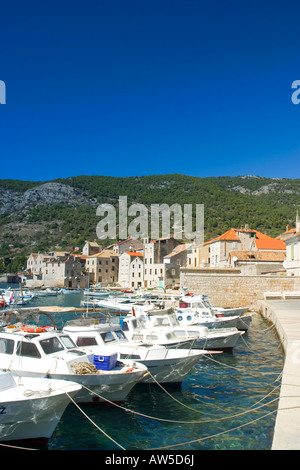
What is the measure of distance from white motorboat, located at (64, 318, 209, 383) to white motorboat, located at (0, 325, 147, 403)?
33.6 inches

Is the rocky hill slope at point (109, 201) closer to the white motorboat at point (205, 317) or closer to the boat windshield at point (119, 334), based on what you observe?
the white motorboat at point (205, 317)

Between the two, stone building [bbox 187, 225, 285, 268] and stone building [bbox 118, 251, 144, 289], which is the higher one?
stone building [bbox 187, 225, 285, 268]

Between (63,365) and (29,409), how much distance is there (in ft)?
10.2

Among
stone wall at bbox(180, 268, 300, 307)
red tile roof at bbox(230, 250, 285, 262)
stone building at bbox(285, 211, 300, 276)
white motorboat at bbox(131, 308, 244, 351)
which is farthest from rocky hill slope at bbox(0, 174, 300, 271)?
white motorboat at bbox(131, 308, 244, 351)

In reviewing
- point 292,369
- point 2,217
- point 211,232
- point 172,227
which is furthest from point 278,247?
point 2,217

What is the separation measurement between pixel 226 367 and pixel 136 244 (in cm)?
8350

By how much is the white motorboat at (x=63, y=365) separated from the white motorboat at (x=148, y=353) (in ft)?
2.80

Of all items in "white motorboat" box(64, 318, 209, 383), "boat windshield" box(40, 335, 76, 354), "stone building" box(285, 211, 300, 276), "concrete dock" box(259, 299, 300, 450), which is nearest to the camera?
"concrete dock" box(259, 299, 300, 450)

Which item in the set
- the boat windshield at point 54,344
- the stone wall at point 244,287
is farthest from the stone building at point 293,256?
the boat windshield at point 54,344

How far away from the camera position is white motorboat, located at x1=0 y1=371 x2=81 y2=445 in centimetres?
Answer: 784

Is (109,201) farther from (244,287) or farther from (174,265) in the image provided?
(244,287)

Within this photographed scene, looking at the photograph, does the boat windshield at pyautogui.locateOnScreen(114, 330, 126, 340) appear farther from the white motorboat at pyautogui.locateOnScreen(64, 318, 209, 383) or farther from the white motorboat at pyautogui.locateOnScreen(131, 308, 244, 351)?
the white motorboat at pyautogui.locateOnScreen(131, 308, 244, 351)

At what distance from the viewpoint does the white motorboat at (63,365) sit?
1077 cm

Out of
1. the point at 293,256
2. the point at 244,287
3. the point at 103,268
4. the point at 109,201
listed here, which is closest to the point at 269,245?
the point at 293,256
